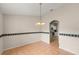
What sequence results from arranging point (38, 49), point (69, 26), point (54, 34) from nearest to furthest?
point (38, 49) → point (54, 34) → point (69, 26)

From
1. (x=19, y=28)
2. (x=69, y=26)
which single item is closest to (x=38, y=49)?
(x=19, y=28)

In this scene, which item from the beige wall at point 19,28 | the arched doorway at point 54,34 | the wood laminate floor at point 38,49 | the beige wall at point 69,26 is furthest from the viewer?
the beige wall at point 69,26

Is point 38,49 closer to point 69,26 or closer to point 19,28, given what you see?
point 19,28

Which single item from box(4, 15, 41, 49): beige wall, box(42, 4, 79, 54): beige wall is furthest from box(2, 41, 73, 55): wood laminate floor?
box(42, 4, 79, 54): beige wall

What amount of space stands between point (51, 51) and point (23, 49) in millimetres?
767

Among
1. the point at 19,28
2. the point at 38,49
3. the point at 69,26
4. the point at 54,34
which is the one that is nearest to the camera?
the point at 19,28

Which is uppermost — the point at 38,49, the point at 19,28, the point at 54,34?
the point at 19,28

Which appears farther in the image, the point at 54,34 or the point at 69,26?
the point at 69,26

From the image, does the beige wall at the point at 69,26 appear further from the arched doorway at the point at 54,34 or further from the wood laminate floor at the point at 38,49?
the wood laminate floor at the point at 38,49

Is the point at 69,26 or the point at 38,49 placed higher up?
the point at 69,26

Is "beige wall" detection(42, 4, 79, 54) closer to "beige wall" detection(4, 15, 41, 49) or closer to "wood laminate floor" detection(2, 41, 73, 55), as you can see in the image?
"wood laminate floor" detection(2, 41, 73, 55)

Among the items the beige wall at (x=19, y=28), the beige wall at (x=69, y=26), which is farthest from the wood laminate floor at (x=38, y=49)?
the beige wall at (x=69, y=26)

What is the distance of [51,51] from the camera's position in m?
2.49
